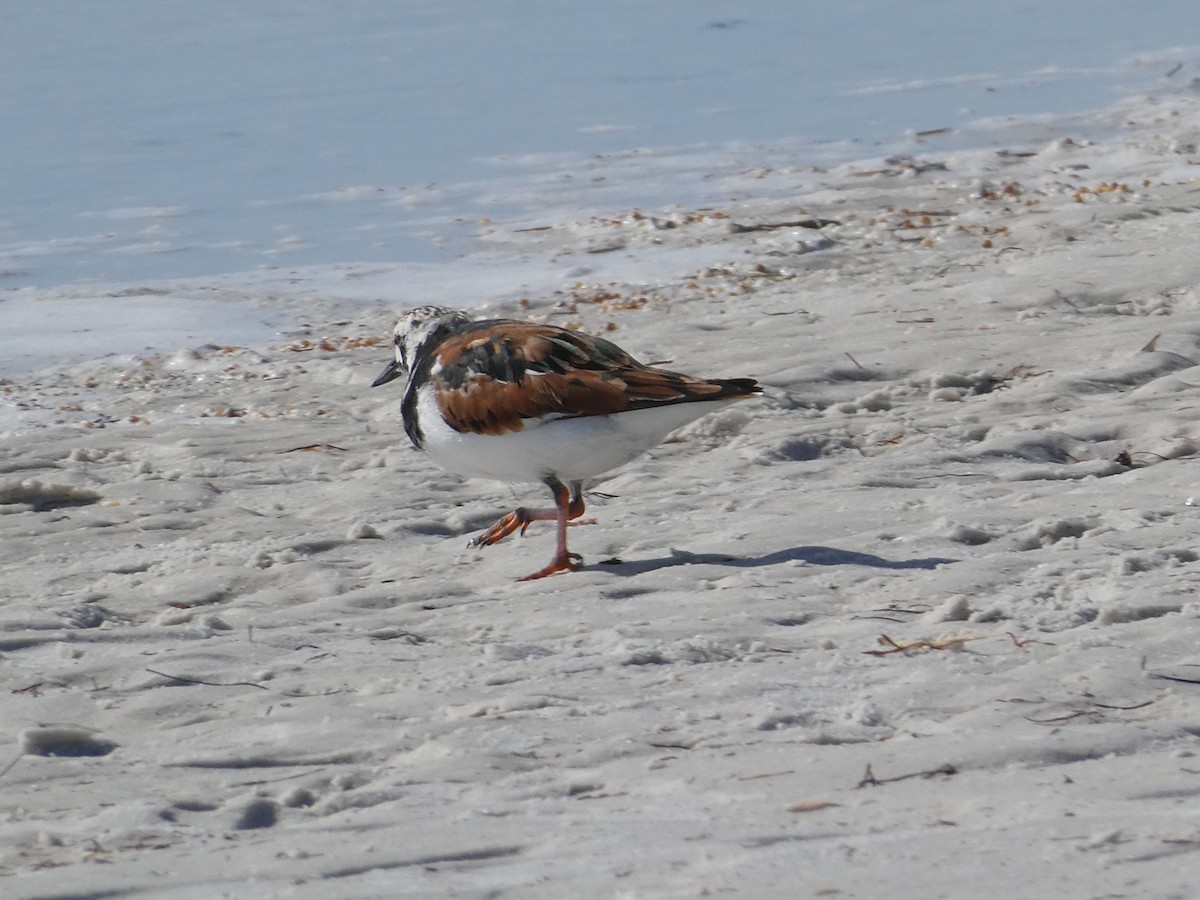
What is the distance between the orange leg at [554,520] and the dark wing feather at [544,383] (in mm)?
304

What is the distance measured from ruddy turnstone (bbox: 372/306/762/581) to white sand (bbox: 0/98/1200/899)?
28 centimetres

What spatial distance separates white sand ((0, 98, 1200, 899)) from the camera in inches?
122

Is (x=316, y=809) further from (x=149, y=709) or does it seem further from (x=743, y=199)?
(x=743, y=199)

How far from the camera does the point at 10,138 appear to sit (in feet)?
51.5

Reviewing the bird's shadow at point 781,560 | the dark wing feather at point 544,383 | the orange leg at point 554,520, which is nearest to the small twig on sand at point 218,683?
the orange leg at point 554,520

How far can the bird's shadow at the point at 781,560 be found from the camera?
502cm

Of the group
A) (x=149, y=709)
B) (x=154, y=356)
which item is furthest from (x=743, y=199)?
(x=149, y=709)

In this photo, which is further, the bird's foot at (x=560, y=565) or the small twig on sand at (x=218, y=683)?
the bird's foot at (x=560, y=565)

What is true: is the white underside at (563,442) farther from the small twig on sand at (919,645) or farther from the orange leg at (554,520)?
the small twig on sand at (919,645)

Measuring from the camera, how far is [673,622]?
15.1ft

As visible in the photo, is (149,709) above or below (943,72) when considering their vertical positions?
below

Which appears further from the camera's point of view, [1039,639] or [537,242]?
[537,242]

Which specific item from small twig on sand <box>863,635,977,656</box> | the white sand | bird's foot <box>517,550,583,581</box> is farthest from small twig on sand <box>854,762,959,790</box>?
bird's foot <box>517,550,583,581</box>

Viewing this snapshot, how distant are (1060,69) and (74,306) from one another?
1056 centimetres
